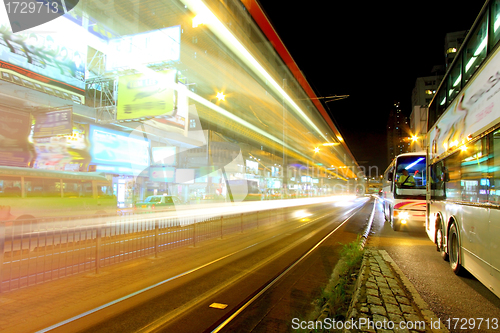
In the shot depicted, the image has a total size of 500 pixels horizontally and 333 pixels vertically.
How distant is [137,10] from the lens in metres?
27.0

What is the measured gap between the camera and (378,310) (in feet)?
12.2

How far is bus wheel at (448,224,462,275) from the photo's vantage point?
615 cm

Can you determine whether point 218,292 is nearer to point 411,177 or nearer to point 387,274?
point 387,274

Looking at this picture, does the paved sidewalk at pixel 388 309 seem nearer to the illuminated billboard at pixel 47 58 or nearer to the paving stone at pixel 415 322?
the paving stone at pixel 415 322

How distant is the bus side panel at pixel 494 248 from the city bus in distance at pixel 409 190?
8591mm

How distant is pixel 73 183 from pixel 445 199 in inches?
696

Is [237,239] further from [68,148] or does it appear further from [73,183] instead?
[68,148]

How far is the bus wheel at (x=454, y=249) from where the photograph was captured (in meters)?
6.15

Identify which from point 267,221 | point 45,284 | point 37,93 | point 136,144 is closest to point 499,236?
point 45,284

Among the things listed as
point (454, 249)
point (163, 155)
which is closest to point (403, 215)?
point (454, 249)

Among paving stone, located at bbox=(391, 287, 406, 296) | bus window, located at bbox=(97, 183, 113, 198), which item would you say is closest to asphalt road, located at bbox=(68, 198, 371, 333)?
paving stone, located at bbox=(391, 287, 406, 296)

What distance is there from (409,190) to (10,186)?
702 inches

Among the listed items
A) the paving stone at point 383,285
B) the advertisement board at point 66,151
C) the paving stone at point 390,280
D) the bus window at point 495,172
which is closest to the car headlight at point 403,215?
the paving stone at point 390,280

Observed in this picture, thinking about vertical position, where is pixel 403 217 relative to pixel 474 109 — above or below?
below
